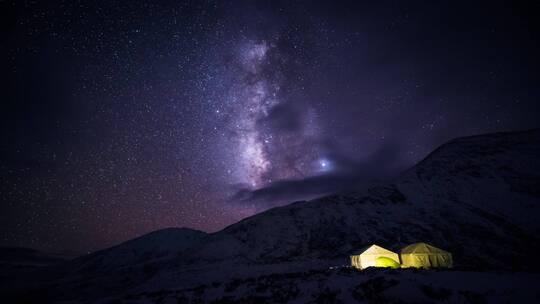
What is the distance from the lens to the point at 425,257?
31328 mm

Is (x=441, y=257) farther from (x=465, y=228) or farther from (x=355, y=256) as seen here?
(x=465, y=228)

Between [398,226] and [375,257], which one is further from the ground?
[398,226]

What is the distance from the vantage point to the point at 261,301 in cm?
2075

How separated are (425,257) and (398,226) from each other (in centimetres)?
3891

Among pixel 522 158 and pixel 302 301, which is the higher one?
pixel 522 158

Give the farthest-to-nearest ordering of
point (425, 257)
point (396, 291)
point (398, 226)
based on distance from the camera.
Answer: point (398, 226) < point (425, 257) < point (396, 291)

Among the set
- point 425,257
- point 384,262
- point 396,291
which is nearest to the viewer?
point 396,291

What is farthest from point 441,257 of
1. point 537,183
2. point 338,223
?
point 537,183

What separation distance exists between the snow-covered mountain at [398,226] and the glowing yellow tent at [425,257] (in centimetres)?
1647

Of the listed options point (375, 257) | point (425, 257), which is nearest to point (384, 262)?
point (375, 257)

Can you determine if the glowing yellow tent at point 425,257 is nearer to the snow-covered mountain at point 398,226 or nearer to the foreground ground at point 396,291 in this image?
the foreground ground at point 396,291

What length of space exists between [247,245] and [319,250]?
65.6 ft

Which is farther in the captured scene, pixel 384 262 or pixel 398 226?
pixel 398 226

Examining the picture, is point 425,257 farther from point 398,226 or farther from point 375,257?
point 398,226
